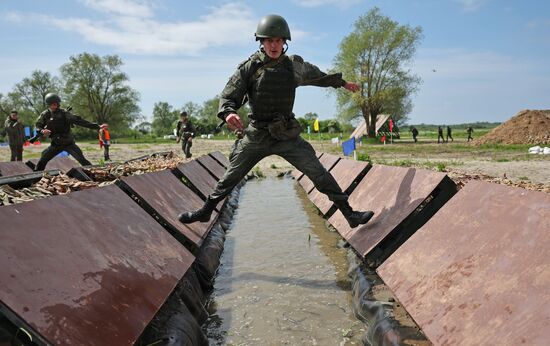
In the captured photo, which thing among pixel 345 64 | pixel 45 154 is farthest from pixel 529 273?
pixel 345 64

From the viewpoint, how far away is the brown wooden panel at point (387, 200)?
3746 millimetres

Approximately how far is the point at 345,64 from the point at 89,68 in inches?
1659

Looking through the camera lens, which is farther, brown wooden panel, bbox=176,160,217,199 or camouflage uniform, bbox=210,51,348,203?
brown wooden panel, bbox=176,160,217,199

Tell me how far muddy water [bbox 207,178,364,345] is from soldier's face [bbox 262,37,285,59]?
208 cm

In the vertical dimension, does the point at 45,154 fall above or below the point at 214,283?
above

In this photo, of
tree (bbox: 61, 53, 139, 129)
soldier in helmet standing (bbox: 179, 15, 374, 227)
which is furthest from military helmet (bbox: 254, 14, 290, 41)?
tree (bbox: 61, 53, 139, 129)

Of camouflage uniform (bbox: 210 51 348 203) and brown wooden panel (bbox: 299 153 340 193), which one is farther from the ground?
camouflage uniform (bbox: 210 51 348 203)

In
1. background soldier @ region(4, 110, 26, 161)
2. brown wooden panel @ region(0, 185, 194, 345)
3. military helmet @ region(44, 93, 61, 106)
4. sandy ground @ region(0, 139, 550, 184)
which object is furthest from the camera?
background soldier @ region(4, 110, 26, 161)

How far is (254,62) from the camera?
4.06 m

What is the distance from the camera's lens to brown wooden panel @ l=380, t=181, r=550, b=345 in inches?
72.9

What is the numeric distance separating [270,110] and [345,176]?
301cm

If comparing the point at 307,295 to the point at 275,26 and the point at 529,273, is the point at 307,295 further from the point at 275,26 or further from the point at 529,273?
the point at 275,26

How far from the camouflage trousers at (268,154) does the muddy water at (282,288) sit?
0.82 meters

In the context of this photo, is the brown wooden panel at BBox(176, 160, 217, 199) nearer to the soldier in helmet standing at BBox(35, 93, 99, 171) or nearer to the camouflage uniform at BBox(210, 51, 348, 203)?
the camouflage uniform at BBox(210, 51, 348, 203)
